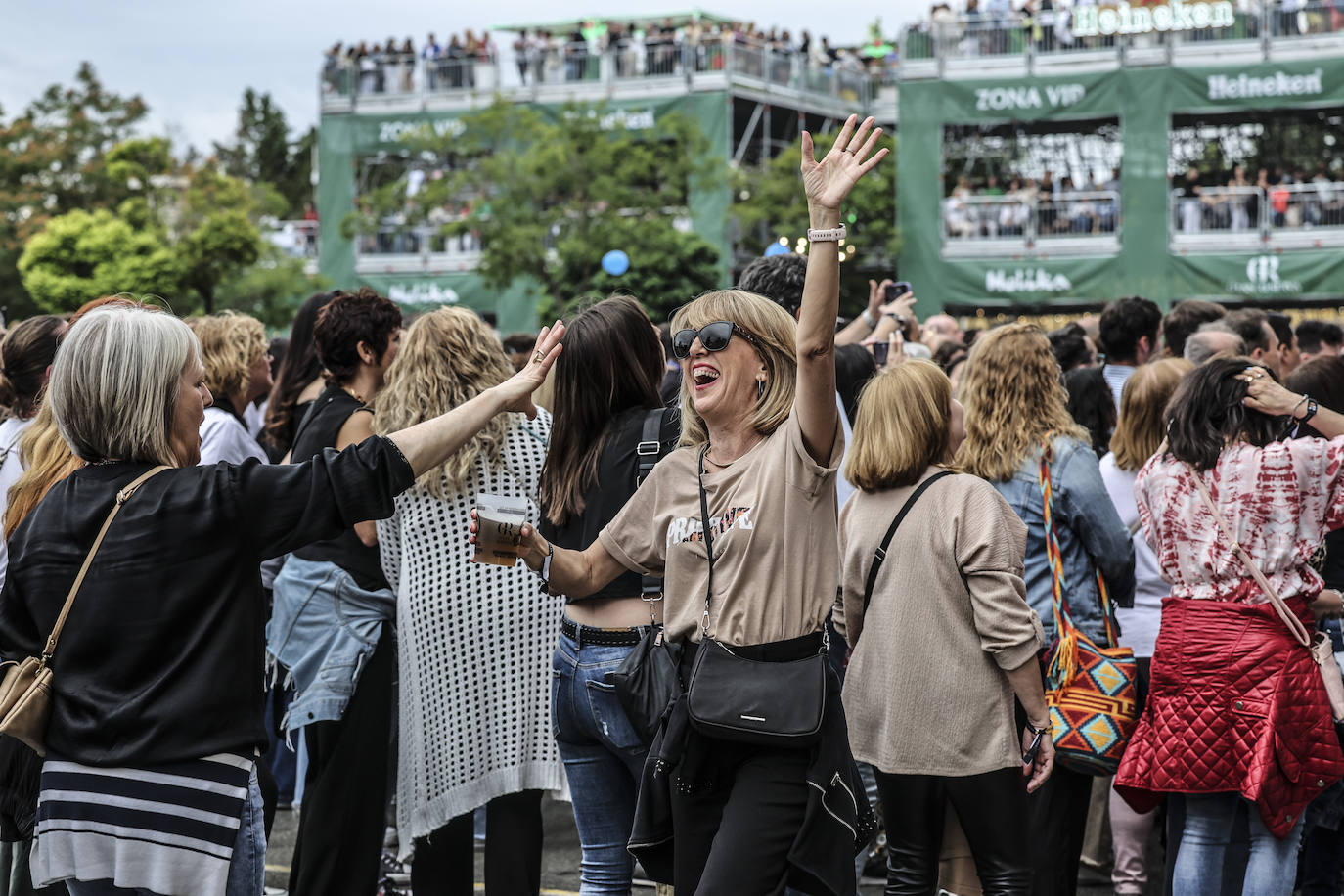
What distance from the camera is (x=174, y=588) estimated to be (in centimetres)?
312

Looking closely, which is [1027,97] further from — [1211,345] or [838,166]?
[838,166]

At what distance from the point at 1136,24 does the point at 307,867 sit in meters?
33.6

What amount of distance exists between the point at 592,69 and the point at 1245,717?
36.0 metres

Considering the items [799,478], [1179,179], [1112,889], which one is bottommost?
[1112,889]

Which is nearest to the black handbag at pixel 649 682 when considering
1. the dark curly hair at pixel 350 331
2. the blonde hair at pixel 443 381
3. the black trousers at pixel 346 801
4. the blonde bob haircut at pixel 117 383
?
the blonde hair at pixel 443 381

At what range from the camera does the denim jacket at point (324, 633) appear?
486cm

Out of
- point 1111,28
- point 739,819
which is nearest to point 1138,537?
point 739,819

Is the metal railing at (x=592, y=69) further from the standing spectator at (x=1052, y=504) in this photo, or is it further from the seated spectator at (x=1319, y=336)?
the standing spectator at (x=1052, y=504)

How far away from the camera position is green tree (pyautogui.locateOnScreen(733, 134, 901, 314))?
35.2m

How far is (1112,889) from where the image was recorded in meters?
6.06

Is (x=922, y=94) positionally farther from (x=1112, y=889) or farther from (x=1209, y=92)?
(x=1112, y=889)

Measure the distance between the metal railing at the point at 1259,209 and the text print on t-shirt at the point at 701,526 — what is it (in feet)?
106

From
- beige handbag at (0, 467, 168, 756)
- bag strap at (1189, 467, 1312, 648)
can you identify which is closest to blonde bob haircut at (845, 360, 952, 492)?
bag strap at (1189, 467, 1312, 648)

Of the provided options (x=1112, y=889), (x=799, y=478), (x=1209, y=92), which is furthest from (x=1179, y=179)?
(x=799, y=478)
